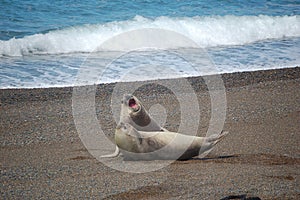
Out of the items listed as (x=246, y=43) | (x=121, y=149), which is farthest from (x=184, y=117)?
(x=246, y=43)

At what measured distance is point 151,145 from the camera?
5.36 metres

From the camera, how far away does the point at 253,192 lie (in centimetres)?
457

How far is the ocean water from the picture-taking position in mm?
10602

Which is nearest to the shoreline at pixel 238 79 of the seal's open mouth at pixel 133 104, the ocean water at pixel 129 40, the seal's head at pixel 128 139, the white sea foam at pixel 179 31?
the ocean water at pixel 129 40

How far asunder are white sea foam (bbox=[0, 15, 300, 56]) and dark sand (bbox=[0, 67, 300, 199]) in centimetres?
442

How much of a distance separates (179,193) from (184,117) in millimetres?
2630

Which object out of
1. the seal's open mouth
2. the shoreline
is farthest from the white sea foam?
the seal's open mouth

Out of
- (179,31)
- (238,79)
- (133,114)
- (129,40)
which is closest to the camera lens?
(133,114)

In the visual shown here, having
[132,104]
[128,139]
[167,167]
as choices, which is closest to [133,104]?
[132,104]

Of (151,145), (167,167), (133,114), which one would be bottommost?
(167,167)

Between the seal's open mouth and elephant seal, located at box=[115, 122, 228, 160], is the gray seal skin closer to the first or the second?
the seal's open mouth

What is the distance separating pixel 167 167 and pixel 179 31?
10.7 meters

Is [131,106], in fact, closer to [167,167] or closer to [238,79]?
[167,167]

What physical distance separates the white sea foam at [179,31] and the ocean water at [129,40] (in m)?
0.02
